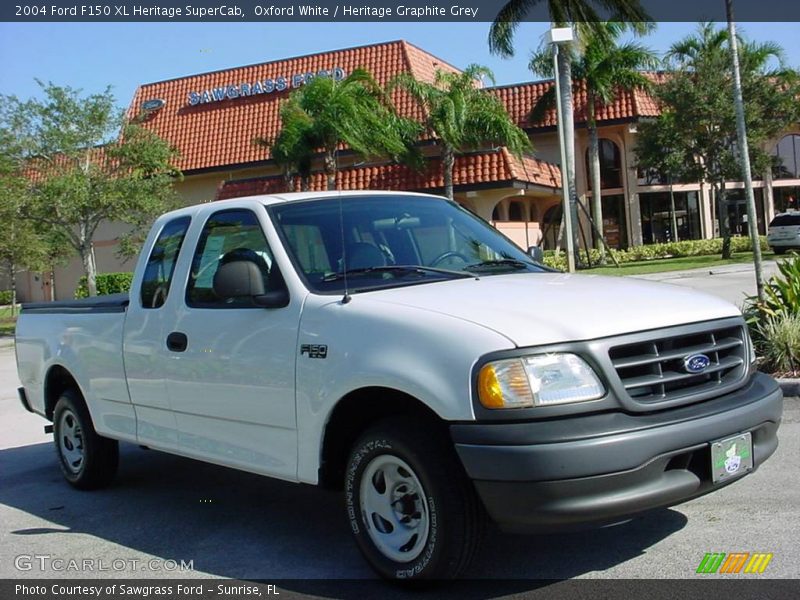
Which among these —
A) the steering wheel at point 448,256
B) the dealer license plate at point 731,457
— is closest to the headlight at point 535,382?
the dealer license plate at point 731,457

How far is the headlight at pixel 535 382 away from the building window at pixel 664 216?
37928mm

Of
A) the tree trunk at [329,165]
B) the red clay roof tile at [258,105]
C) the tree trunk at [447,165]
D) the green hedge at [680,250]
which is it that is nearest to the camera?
the tree trunk at [329,165]

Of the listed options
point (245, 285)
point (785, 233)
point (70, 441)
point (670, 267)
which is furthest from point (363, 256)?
point (785, 233)

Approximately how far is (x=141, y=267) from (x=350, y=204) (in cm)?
172

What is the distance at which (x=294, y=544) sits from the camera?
5238 millimetres

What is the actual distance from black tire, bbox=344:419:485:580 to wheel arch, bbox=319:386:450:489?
94 millimetres

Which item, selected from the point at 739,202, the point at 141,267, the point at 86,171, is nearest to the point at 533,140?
the point at 739,202

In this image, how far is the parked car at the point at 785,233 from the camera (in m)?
32.1

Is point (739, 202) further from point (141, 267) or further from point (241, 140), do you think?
point (141, 267)

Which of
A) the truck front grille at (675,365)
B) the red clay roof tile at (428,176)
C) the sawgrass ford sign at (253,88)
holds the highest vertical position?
the sawgrass ford sign at (253,88)

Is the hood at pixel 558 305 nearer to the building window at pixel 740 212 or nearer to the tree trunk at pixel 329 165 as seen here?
the tree trunk at pixel 329 165

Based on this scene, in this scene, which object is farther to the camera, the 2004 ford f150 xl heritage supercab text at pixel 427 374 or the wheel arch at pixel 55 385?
the wheel arch at pixel 55 385

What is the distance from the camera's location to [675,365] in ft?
13.5

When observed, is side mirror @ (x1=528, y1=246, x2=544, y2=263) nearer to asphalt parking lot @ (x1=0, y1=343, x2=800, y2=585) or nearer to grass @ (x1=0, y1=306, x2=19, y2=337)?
asphalt parking lot @ (x1=0, y1=343, x2=800, y2=585)
